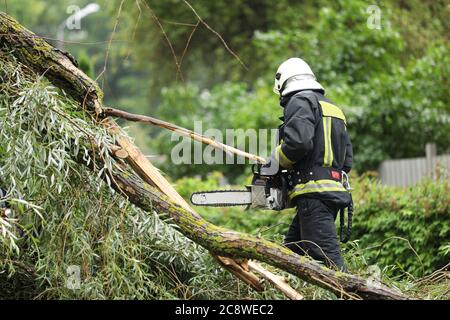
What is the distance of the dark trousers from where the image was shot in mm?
5336

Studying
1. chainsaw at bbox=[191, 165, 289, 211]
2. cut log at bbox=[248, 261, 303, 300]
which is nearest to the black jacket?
chainsaw at bbox=[191, 165, 289, 211]

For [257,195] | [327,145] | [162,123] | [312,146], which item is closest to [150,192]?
[162,123]

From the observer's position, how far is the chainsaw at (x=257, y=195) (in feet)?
18.2

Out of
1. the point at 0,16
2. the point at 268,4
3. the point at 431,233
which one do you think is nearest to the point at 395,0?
the point at 268,4

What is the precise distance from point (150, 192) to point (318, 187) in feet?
4.05

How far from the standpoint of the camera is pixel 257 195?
557 cm

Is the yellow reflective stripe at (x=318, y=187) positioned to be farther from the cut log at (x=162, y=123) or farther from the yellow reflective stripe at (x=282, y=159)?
the cut log at (x=162, y=123)

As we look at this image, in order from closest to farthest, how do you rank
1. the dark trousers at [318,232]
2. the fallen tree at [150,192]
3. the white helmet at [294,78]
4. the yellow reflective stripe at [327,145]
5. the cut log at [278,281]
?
the fallen tree at [150,192] < the cut log at [278,281] < the dark trousers at [318,232] < the yellow reflective stripe at [327,145] < the white helmet at [294,78]

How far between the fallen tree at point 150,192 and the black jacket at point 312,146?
782mm

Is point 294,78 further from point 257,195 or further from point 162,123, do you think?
point 162,123

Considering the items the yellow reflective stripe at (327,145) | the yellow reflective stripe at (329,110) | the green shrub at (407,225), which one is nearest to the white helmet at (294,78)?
the yellow reflective stripe at (329,110)

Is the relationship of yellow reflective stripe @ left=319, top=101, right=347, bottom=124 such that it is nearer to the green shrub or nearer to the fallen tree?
the fallen tree
